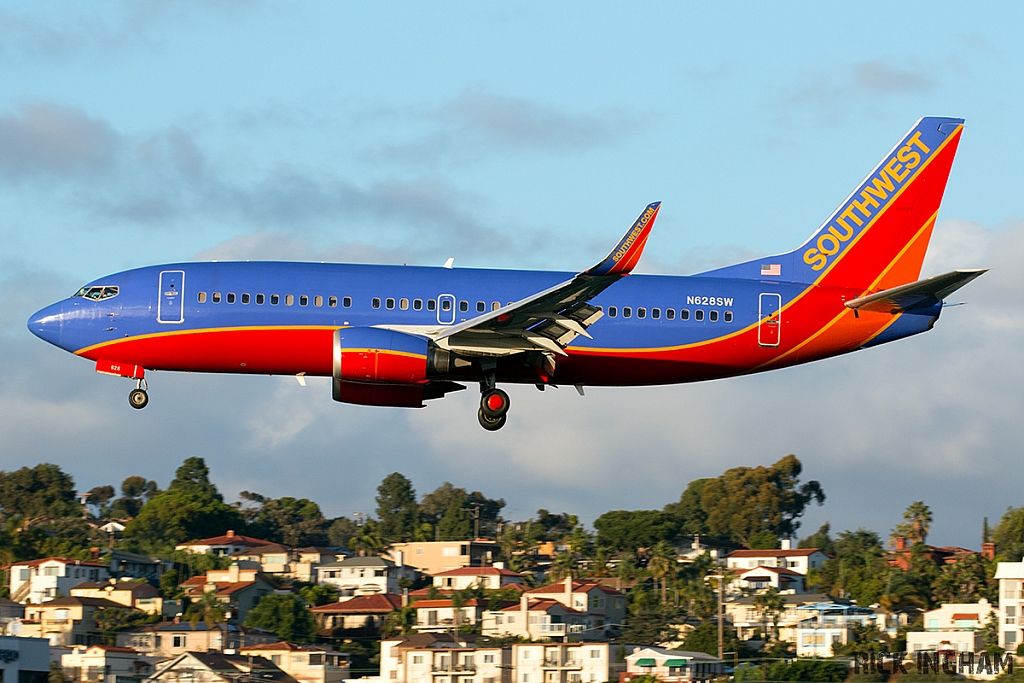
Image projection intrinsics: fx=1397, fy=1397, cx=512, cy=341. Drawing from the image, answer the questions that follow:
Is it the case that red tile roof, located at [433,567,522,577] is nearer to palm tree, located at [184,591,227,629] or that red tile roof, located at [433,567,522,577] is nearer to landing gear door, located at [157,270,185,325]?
palm tree, located at [184,591,227,629]

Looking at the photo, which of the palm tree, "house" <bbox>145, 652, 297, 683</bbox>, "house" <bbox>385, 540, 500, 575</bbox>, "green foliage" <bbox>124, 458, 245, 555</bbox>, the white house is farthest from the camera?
"green foliage" <bbox>124, 458, 245, 555</bbox>

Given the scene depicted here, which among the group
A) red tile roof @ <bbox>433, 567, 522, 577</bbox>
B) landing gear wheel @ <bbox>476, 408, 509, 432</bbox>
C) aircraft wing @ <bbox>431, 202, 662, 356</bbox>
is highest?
aircraft wing @ <bbox>431, 202, 662, 356</bbox>

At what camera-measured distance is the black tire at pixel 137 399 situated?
40.1 m

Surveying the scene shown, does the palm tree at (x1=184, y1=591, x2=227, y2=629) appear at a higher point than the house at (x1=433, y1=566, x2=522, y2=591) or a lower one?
lower

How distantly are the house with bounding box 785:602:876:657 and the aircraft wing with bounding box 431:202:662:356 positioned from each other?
6089 cm

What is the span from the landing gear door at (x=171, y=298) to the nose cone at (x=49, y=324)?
3.20m

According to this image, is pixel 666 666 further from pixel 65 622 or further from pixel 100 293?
pixel 100 293

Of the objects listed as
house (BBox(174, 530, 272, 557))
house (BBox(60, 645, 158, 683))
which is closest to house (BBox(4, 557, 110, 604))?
house (BBox(174, 530, 272, 557))

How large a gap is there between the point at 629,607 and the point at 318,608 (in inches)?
984

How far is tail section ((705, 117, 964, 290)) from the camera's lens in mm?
42625

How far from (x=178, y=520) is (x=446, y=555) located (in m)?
36.4

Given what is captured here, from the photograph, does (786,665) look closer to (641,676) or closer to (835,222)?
(641,676)

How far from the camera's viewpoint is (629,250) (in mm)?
34344

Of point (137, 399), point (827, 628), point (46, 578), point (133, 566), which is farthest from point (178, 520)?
point (137, 399)
